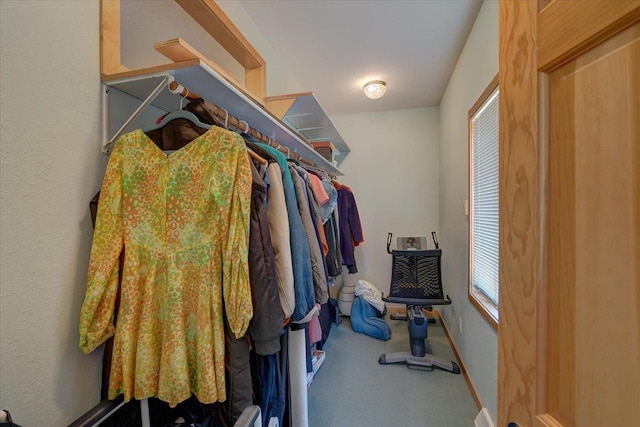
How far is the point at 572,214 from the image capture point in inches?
Answer: 17.3

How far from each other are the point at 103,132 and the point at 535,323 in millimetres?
1297

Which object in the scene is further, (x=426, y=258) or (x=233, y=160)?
(x=426, y=258)

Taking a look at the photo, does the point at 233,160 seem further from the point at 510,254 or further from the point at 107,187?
the point at 510,254

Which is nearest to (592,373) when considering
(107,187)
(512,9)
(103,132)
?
(512,9)

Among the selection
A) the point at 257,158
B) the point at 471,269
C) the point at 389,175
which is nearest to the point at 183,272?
the point at 257,158

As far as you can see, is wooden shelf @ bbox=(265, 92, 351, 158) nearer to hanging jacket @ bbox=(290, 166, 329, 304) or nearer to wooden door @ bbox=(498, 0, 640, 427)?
hanging jacket @ bbox=(290, 166, 329, 304)

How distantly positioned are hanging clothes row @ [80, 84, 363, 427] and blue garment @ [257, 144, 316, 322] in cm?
22

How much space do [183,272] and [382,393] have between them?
1.84 meters

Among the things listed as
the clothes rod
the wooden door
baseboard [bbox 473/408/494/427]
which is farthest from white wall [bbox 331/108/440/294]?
the wooden door

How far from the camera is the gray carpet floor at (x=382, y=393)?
5.68ft

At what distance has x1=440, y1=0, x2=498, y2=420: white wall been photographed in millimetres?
1604

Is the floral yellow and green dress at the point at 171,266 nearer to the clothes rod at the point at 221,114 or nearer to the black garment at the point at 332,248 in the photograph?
the clothes rod at the point at 221,114

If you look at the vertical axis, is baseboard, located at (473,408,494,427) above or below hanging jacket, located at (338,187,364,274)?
below

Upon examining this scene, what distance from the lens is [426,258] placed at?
105 inches
